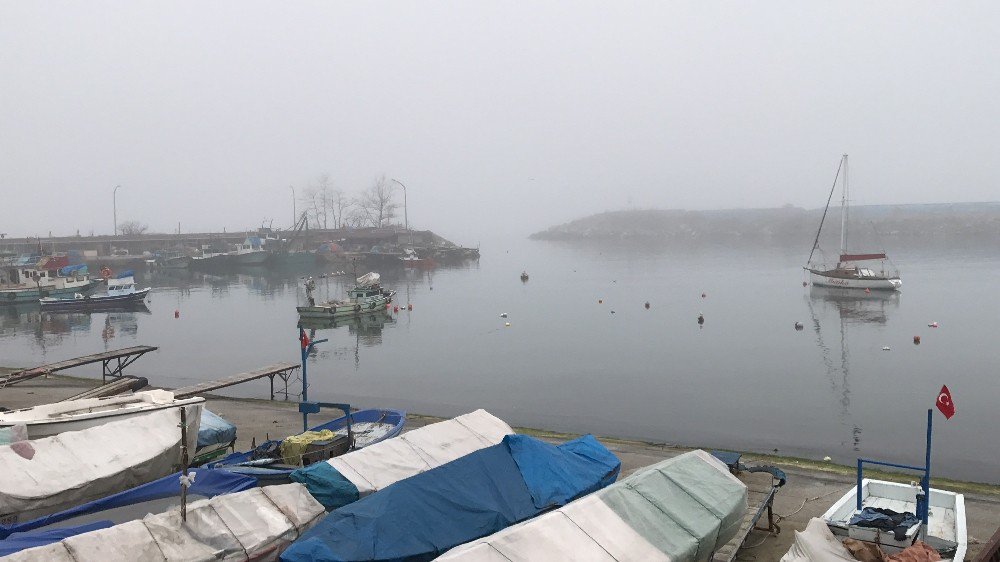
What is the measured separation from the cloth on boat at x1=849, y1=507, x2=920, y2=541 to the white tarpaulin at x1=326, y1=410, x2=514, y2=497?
6195 millimetres

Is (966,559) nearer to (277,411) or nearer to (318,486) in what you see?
(318,486)

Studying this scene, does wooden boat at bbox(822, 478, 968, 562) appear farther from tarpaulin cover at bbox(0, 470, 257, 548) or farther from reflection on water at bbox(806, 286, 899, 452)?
reflection on water at bbox(806, 286, 899, 452)

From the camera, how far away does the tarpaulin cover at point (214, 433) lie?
17.9 m

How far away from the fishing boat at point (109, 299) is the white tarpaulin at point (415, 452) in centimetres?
6025

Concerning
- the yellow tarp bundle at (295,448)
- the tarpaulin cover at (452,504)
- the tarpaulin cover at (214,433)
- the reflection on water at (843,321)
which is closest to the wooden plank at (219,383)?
the tarpaulin cover at (214,433)

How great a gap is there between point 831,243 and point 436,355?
14060 centimetres

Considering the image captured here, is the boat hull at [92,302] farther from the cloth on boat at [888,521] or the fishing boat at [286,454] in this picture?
the cloth on boat at [888,521]

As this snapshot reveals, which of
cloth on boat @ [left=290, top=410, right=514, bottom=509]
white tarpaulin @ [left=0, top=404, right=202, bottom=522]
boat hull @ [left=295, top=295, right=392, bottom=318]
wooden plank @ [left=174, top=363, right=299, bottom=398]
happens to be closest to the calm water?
boat hull @ [left=295, top=295, right=392, bottom=318]

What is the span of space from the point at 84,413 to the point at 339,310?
38.2 metres

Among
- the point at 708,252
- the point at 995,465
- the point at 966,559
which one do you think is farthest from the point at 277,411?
the point at 708,252

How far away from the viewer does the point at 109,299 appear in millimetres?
67188

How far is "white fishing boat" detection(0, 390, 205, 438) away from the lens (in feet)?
51.9

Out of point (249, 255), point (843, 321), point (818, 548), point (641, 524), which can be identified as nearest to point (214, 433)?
point (641, 524)

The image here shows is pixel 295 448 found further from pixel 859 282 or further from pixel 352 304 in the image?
pixel 859 282
